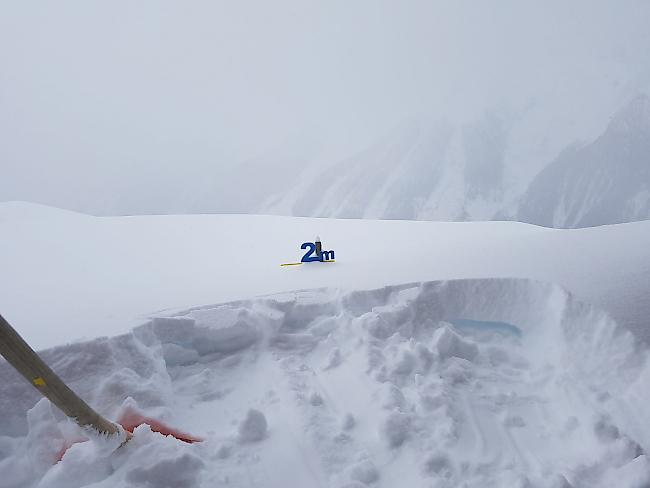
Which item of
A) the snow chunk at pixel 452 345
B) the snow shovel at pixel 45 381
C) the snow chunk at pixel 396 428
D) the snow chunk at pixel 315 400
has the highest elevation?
the snow shovel at pixel 45 381

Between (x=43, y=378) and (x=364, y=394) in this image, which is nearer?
(x=43, y=378)

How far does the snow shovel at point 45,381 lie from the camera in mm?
1061

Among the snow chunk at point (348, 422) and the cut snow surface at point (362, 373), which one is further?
the snow chunk at point (348, 422)

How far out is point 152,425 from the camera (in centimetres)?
153

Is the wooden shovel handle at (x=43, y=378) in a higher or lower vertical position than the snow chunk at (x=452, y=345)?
higher

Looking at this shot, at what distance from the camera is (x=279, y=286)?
8.94ft

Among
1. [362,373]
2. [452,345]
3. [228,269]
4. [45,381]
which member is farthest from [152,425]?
[228,269]

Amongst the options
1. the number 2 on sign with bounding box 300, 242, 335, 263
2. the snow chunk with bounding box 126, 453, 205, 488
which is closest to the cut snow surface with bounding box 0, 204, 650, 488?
the snow chunk with bounding box 126, 453, 205, 488

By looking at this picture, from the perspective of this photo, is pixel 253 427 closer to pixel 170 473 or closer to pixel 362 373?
pixel 170 473

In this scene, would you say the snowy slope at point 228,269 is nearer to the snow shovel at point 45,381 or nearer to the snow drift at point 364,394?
the snow drift at point 364,394

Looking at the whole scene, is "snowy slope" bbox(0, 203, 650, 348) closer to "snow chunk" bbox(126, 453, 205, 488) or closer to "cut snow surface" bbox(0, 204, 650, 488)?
"cut snow surface" bbox(0, 204, 650, 488)

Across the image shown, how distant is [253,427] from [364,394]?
1.59 ft

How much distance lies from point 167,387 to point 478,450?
1.30 meters

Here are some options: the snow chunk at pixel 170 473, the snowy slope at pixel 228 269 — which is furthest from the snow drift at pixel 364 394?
the snowy slope at pixel 228 269
